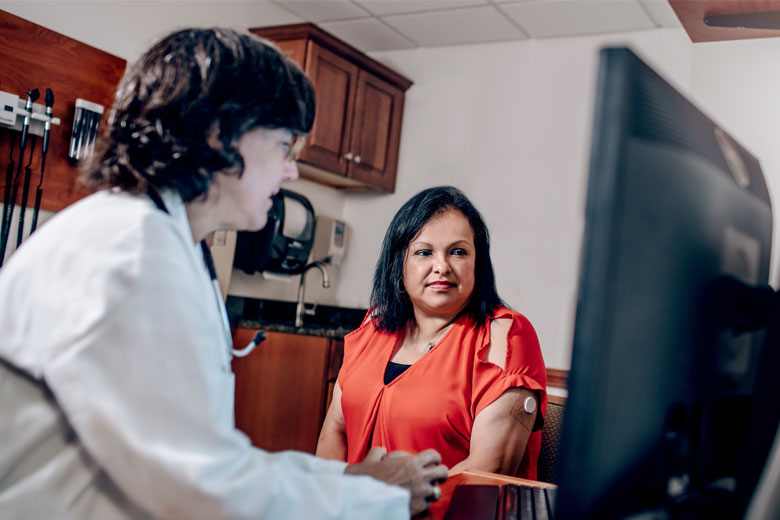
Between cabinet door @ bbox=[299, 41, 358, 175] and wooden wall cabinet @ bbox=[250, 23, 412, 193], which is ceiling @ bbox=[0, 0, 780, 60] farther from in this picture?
cabinet door @ bbox=[299, 41, 358, 175]

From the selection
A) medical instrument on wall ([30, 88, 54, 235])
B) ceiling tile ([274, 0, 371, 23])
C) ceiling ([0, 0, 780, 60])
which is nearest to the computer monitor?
medical instrument on wall ([30, 88, 54, 235])

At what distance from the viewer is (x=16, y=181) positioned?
96.0 inches

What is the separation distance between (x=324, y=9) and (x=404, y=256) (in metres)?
2.26

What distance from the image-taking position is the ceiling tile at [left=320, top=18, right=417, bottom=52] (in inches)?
150

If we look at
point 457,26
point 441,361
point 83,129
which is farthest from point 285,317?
point 441,361

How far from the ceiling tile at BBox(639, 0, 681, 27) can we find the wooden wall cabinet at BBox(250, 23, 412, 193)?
142 centimetres

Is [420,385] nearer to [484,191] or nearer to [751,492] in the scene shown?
[751,492]

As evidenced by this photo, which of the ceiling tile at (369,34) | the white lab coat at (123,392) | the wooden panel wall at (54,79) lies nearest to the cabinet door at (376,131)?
the ceiling tile at (369,34)

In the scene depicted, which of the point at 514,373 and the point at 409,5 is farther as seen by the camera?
the point at 409,5

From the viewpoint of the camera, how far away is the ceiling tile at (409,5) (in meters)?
3.45

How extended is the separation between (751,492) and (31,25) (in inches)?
109

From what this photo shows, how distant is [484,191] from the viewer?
3887mm

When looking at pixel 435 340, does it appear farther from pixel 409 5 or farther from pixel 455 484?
pixel 409 5

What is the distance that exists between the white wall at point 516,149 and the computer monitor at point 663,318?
285cm
